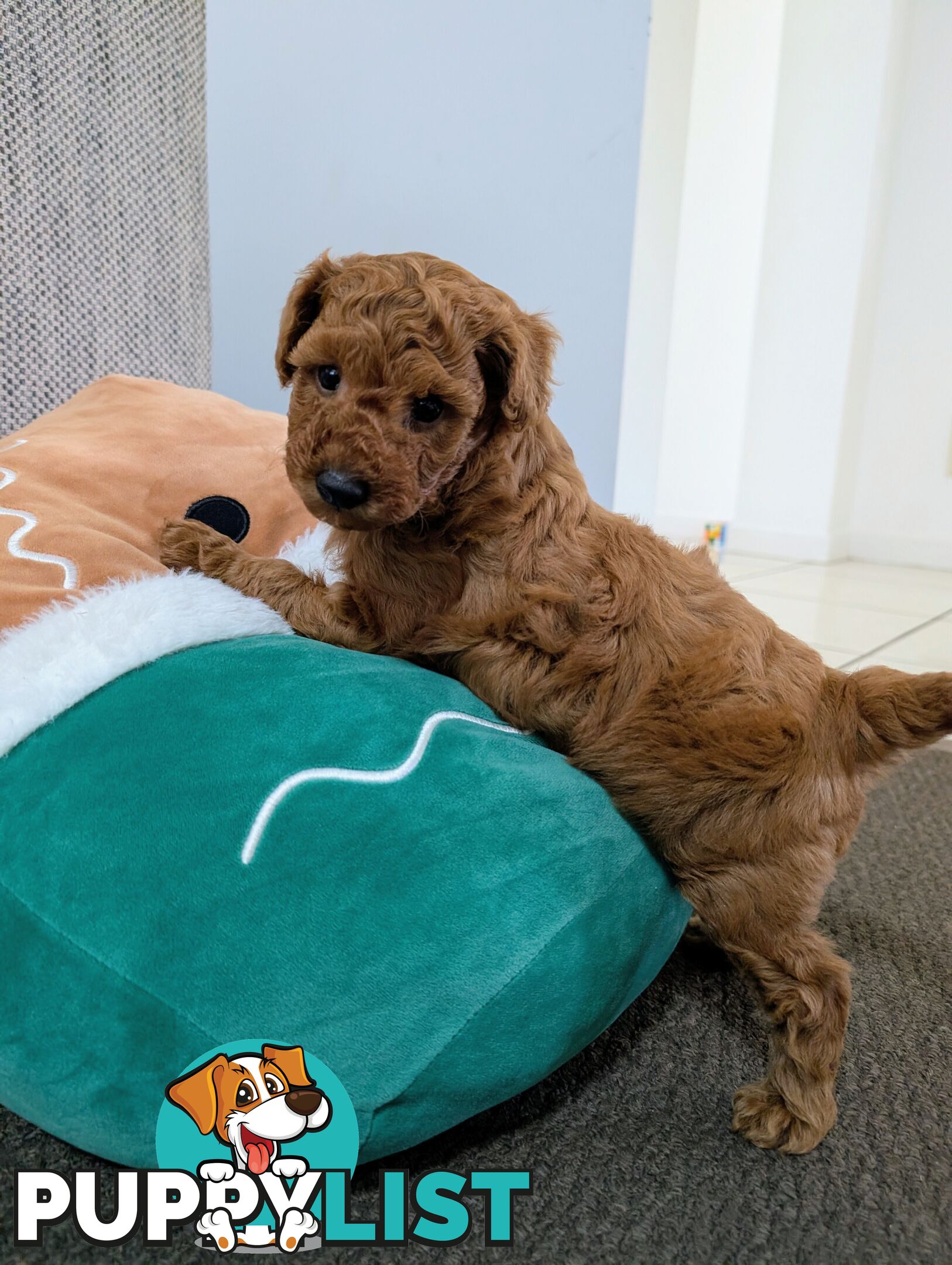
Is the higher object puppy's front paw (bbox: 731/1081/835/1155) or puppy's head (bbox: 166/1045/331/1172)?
puppy's head (bbox: 166/1045/331/1172)

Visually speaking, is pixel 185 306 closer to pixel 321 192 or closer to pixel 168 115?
pixel 168 115

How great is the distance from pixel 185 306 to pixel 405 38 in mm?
910

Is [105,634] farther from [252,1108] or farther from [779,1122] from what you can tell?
[779,1122]

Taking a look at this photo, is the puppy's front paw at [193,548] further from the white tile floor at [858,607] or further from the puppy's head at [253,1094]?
the white tile floor at [858,607]

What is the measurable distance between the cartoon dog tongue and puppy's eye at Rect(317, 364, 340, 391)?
25.0 inches

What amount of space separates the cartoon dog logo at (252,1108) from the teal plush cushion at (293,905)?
0.06 feet

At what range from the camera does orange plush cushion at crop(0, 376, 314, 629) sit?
103 cm

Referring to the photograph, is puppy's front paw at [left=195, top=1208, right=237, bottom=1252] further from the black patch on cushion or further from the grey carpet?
the black patch on cushion

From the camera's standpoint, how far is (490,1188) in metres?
0.79

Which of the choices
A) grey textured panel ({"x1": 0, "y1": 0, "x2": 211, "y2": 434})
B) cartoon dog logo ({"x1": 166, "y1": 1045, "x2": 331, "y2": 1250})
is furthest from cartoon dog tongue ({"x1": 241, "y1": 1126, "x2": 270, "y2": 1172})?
grey textured panel ({"x1": 0, "y1": 0, "x2": 211, "y2": 434})

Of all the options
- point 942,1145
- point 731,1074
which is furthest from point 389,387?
point 942,1145

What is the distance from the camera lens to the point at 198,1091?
0.71 metres

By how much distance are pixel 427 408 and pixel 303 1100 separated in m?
0.59

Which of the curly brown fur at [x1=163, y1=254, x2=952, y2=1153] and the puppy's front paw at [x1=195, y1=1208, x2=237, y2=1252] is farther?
the curly brown fur at [x1=163, y1=254, x2=952, y2=1153]
